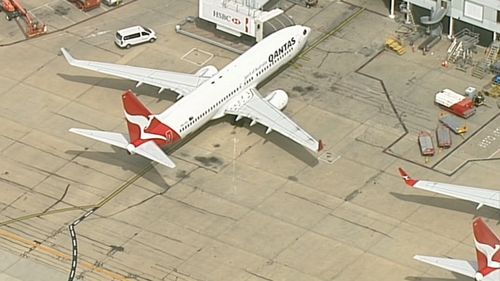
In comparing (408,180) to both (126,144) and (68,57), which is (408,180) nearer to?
(126,144)

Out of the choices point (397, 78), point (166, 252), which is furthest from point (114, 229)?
point (397, 78)

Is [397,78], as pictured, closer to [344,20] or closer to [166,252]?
[344,20]

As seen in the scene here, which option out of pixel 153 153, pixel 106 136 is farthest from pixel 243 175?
pixel 106 136

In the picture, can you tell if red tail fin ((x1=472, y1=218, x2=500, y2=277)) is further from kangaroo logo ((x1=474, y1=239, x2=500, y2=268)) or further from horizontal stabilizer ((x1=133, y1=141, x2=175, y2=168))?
horizontal stabilizer ((x1=133, y1=141, x2=175, y2=168))

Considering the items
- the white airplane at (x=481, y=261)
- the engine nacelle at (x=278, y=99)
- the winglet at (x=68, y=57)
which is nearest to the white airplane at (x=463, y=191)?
the white airplane at (x=481, y=261)

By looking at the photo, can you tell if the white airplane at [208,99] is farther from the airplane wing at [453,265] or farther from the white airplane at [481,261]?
the white airplane at [481,261]

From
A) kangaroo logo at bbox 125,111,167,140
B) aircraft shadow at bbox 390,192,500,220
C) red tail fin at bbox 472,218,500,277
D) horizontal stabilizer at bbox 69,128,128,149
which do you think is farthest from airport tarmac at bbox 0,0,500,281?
red tail fin at bbox 472,218,500,277
